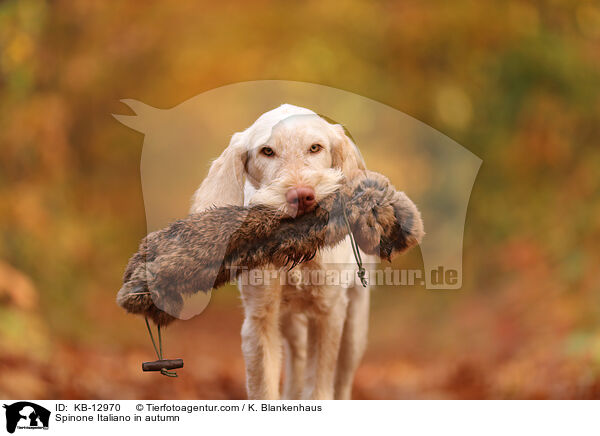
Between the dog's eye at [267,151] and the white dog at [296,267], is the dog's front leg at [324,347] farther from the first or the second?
the dog's eye at [267,151]

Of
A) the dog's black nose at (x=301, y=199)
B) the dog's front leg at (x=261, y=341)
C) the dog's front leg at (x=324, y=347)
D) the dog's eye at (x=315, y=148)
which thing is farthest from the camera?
the dog's front leg at (x=324, y=347)

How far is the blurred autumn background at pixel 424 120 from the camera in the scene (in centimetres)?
279

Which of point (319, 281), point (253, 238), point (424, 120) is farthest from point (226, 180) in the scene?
point (424, 120)

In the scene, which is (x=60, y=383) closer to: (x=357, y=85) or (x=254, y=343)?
(x=254, y=343)

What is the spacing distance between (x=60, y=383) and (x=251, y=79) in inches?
69.8

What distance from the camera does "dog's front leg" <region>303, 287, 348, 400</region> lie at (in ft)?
8.03

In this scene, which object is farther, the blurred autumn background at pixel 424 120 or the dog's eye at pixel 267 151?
the blurred autumn background at pixel 424 120

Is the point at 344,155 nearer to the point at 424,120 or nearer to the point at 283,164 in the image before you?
the point at 283,164

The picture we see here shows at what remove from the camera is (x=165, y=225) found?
2.15 metres

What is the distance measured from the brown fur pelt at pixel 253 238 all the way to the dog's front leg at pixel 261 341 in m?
0.29

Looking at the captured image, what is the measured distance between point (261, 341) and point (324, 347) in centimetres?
32
